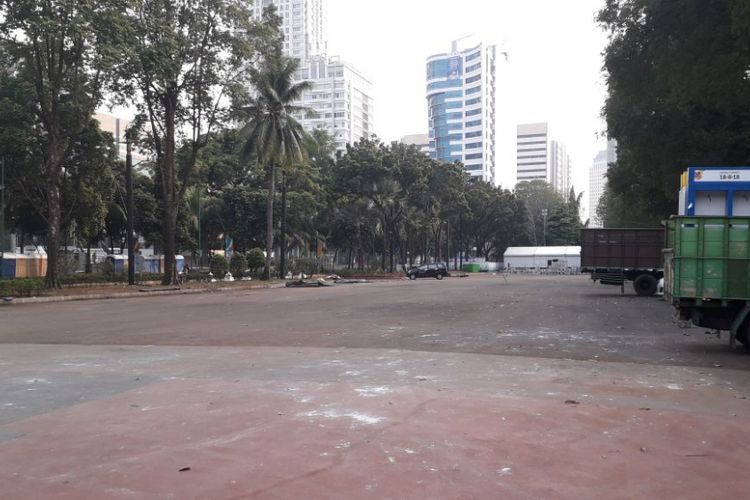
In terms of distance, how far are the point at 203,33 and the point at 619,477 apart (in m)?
33.0

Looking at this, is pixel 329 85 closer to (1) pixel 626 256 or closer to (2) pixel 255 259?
(2) pixel 255 259

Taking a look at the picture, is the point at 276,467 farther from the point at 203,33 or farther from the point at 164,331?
the point at 203,33

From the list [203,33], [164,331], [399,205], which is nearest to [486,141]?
[399,205]

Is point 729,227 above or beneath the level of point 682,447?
above

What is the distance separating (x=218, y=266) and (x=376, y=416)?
131 ft

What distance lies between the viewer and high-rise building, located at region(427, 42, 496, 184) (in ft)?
522

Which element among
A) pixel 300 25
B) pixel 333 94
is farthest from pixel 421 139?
pixel 300 25

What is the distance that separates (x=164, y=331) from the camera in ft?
47.7

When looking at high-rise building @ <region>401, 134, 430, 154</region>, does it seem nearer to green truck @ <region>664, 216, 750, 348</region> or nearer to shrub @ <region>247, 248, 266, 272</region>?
shrub @ <region>247, 248, 266, 272</region>

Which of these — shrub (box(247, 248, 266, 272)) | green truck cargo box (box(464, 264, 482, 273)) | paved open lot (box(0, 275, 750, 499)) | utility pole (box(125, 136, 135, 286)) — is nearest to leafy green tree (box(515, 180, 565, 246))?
green truck cargo box (box(464, 264, 482, 273))

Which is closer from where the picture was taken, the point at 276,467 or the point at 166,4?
the point at 276,467

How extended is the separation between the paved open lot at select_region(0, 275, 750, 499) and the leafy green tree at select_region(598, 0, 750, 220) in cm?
620

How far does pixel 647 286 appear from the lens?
27.2 meters

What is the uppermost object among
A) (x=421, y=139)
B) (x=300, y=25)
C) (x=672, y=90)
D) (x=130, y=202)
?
(x=300, y=25)
